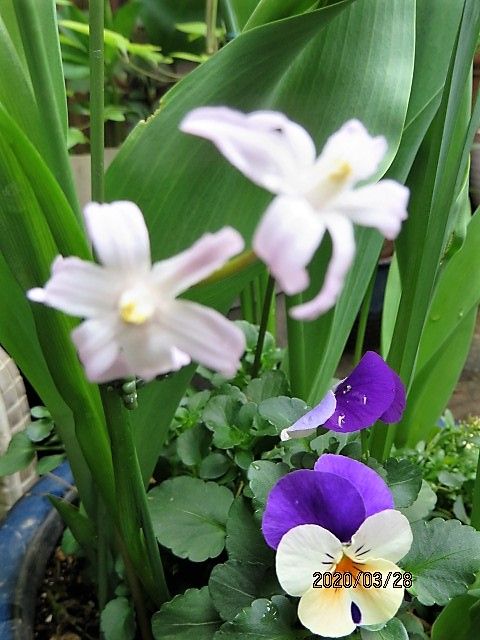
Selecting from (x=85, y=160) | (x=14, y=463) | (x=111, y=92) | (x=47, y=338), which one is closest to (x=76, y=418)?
(x=47, y=338)

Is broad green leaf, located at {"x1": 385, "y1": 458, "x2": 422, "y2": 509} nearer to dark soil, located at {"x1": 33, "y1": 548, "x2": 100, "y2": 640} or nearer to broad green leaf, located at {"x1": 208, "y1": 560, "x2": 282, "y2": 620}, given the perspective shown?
broad green leaf, located at {"x1": 208, "y1": 560, "x2": 282, "y2": 620}

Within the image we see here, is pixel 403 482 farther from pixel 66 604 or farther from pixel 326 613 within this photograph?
pixel 66 604

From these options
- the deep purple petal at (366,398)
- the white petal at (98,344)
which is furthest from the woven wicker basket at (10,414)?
the white petal at (98,344)

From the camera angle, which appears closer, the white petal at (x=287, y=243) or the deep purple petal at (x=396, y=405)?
the white petal at (x=287, y=243)

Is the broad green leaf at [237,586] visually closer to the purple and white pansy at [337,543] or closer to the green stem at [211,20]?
the purple and white pansy at [337,543]

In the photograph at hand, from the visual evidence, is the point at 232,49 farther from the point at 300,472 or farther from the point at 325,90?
the point at 300,472

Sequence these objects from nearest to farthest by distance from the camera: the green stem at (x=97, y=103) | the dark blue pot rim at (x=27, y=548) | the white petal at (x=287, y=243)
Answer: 1. the white petal at (x=287, y=243)
2. the green stem at (x=97, y=103)
3. the dark blue pot rim at (x=27, y=548)
